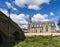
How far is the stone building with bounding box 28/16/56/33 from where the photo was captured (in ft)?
279

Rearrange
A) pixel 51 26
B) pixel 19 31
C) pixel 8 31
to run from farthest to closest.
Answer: pixel 51 26 → pixel 19 31 → pixel 8 31

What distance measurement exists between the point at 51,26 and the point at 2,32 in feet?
201

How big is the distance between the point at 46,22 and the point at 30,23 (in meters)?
8.77

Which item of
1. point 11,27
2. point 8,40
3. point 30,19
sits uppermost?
point 30,19

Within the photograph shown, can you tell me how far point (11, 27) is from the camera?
98.9 feet

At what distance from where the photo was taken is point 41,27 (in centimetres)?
8831

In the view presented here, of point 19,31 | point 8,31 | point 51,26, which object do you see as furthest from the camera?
point 51,26

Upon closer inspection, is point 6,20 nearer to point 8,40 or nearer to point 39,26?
point 8,40

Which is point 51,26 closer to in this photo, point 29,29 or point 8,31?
point 29,29

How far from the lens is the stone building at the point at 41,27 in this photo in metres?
85.0

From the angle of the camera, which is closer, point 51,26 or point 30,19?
point 51,26

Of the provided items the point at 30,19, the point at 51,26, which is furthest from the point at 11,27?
the point at 30,19

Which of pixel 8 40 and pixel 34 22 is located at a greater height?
pixel 34 22

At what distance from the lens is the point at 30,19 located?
93.4m
